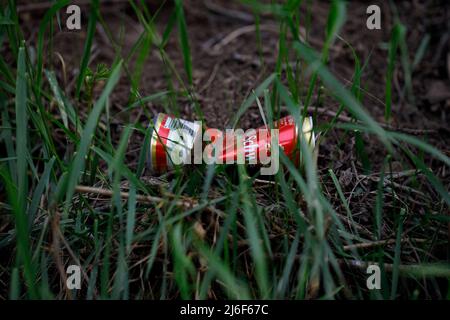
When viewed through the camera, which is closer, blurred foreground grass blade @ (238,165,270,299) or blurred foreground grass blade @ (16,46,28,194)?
blurred foreground grass blade @ (238,165,270,299)

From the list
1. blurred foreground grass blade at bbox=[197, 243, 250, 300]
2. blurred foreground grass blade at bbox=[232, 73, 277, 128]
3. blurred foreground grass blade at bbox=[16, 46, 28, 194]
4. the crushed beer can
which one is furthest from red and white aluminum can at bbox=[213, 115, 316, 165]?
blurred foreground grass blade at bbox=[16, 46, 28, 194]

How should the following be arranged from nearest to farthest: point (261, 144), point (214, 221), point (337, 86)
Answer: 1. point (337, 86)
2. point (214, 221)
3. point (261, 144)

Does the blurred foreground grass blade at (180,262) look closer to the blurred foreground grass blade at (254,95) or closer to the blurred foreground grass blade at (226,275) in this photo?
the blurred foreground grass blade at (226,275)

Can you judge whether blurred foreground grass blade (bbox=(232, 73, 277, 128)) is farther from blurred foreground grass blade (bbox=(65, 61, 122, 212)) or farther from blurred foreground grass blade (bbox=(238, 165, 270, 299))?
blurred foreground grass blade (bbox=(65, 61, 122, 212))

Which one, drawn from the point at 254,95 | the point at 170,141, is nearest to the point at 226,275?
the point at 254,95

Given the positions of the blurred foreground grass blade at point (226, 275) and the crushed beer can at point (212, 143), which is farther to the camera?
the crushed beer can at point (212, 143)

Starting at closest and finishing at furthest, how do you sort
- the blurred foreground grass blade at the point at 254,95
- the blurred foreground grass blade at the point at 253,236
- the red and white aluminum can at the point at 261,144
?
the blurred foreground grass blade at the point at 253,236, the blurred foreground grass blade at the point at 254,95, the red and white aluminum can at the point at 261,144

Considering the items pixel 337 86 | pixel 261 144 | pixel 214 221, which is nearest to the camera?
pixel 337 86

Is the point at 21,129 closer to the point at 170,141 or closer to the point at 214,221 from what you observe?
the point at 170,141

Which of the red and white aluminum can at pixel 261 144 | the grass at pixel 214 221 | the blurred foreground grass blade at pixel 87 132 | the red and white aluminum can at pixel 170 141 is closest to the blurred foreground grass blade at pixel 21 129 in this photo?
the grass at pixel 214 221

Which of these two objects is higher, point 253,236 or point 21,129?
point 21,129
